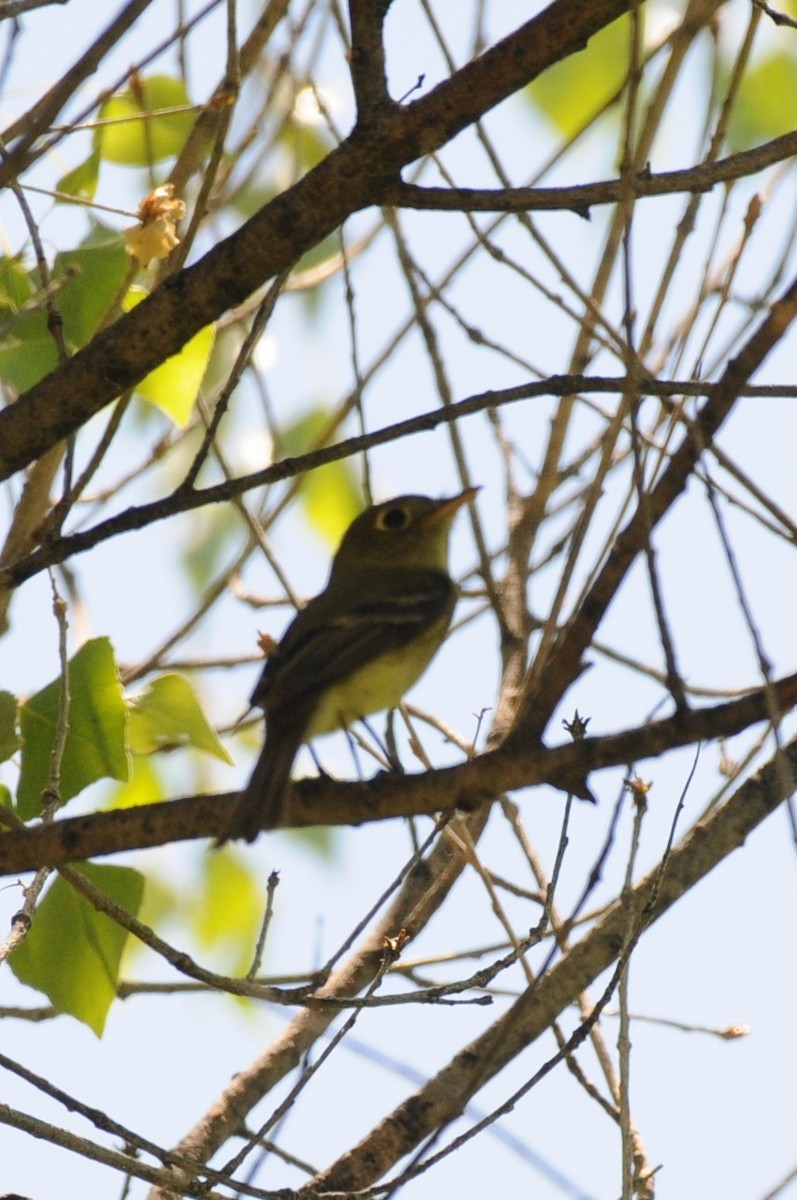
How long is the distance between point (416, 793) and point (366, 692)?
4.30 feet

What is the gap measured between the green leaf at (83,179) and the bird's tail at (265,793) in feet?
4.59

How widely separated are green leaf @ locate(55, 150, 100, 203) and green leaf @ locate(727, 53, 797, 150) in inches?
76.5

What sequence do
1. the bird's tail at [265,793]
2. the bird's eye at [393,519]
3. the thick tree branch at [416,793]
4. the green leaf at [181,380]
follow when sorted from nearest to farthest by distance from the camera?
the thick tree branch at [416,793] → the bird's tail at [265,793] → the green leaf at [181,380] → the bird's eye at [393,519]

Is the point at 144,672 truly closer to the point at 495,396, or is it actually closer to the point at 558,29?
the point at 495,396

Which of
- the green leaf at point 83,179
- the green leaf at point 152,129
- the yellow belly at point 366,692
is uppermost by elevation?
the green leaf at point 152,129

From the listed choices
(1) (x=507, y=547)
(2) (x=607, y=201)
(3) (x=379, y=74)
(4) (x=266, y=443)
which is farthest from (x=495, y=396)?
(4) (x=266, y=443)

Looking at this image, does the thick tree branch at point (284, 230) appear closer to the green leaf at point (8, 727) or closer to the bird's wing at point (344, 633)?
the green leaf at point (8, 727)

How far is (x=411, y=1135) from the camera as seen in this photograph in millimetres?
3609

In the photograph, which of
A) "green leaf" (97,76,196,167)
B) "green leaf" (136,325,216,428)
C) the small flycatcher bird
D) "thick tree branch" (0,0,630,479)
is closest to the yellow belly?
the small flycatcher bird

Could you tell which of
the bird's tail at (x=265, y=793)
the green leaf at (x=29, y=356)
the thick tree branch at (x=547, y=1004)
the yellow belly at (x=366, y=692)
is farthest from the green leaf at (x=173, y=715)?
the thick tree branch at (x=547, y=1004)

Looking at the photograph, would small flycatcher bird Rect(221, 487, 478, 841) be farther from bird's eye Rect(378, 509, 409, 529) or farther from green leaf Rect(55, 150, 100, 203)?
green leaf Rect(55, 150, 100, 203)

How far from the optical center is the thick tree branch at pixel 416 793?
99.3 inches

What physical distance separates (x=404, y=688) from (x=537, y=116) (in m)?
1.83

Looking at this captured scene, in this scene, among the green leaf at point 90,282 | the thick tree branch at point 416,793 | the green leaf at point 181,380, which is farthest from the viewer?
the green leaf at point 181,380
